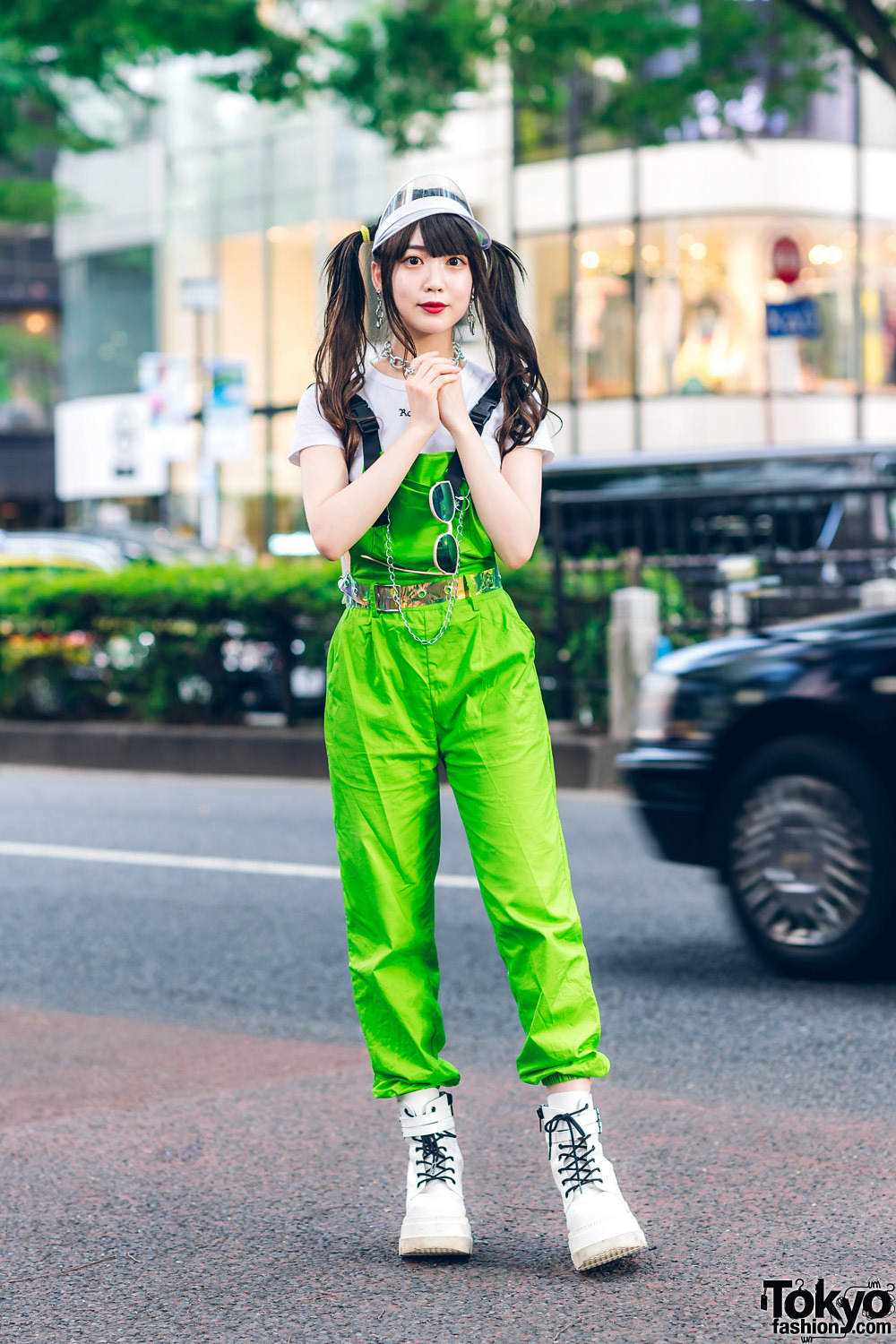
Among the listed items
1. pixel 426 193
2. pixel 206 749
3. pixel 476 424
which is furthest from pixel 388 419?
pixel 206 749

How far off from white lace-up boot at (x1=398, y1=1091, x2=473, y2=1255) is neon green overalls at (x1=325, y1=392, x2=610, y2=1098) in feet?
0.20

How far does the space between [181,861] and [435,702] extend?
5.36 metres

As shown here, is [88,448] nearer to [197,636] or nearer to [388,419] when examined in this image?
[197,636]

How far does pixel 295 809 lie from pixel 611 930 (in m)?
3.97

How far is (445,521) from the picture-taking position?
10.1 ft

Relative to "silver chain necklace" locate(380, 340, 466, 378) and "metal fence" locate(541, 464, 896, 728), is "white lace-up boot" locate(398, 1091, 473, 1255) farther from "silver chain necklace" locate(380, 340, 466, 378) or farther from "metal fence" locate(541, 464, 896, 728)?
"metal fence" locate(541, 464, 896, 728)

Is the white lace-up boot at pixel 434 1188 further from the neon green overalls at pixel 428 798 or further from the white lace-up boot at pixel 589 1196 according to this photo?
the white lace-up boot at pixel 589 1196

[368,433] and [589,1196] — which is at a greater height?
[368,433]

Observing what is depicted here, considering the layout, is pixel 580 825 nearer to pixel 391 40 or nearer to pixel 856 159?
pixel 391 40

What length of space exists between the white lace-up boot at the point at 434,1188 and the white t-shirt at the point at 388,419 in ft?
3.81

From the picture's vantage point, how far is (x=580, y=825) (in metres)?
9.18

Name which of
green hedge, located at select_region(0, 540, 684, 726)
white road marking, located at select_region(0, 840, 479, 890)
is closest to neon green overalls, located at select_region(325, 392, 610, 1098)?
white road marking, located at select_region(0, 840, 479, 890)

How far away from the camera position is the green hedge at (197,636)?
11562mm

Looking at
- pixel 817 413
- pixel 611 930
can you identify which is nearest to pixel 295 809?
pixel 611 930
